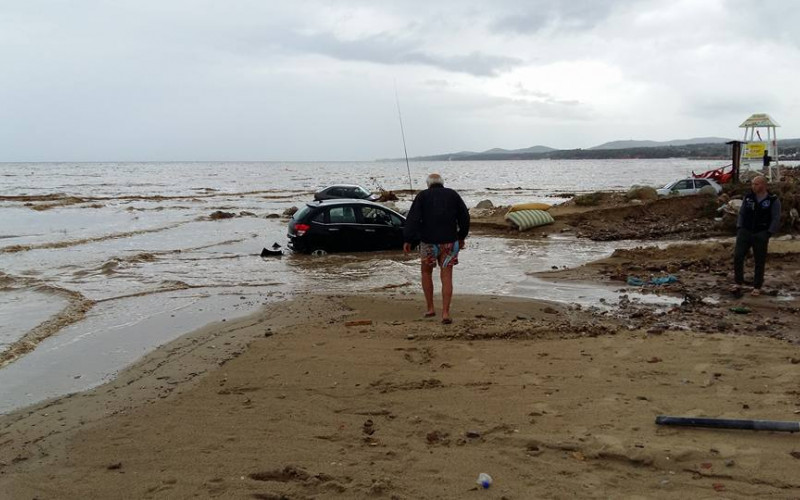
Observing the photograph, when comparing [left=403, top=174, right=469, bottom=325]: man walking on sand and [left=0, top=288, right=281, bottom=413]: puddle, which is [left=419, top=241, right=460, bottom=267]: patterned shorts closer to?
[left=403, top=174, right=469, bottom=325]: man walking on sand

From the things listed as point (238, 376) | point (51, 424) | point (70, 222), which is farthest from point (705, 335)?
point (70, 222)

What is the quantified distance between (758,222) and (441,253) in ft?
17.0

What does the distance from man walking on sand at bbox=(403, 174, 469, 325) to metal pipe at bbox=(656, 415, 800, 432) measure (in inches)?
152

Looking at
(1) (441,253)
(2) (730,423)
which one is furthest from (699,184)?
(2) (730,423)

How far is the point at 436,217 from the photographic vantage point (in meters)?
8.20

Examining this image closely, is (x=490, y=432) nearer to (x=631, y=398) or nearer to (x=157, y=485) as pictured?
(x=631, y=398)

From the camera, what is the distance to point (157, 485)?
389 cm

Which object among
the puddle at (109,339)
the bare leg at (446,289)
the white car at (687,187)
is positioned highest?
the white car at (687,187)

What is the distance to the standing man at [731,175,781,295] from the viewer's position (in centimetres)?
941

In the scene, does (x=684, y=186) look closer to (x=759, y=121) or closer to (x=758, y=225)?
(x=759, y=121)

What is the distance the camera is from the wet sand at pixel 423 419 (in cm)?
383

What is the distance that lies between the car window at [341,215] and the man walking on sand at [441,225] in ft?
26.1

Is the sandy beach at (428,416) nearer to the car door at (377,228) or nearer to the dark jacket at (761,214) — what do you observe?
the dark jacket at (761,214)

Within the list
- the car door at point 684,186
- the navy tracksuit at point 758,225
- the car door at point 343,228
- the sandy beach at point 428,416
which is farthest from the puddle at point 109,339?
Result: the car door at point 684,186
